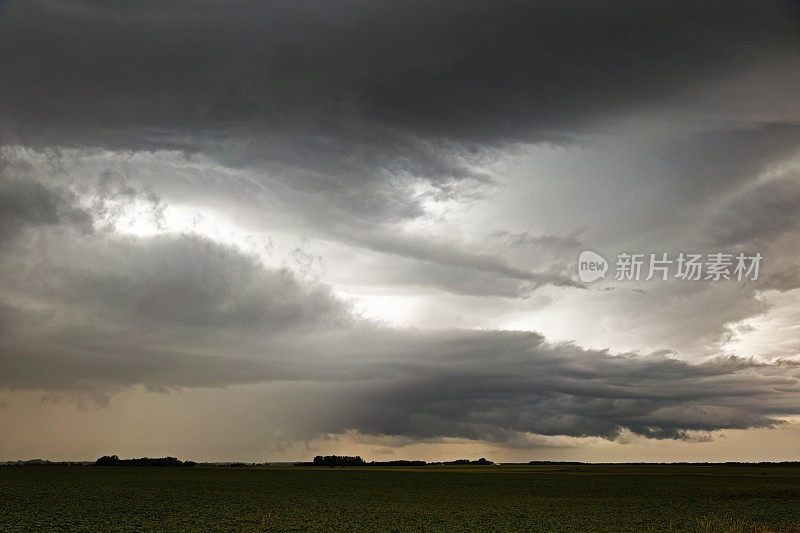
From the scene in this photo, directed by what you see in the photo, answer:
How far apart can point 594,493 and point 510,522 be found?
155 feet

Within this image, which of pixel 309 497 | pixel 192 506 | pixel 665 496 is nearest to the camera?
pixel 192 506

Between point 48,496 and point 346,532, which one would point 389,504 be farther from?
point 48,496

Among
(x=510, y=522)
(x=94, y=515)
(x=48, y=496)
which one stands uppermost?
(x=510, y=522)

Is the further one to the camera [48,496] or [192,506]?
[48,496]

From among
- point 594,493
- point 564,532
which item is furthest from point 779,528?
point 594,493

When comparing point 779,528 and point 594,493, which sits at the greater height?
point 779,528

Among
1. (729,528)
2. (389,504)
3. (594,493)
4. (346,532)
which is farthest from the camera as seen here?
→ (594,493)

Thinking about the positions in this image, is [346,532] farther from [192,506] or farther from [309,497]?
[309,497]

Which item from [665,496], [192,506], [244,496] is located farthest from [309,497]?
[665,496]

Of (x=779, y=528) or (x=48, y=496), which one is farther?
(x=48, y=496)

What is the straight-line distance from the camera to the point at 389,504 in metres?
73.9

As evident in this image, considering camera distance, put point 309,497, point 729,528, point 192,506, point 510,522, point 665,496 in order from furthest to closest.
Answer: point 665,496, point 309,497, point 192,506, point 510,522, point 729,528

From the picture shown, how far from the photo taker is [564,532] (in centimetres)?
4900

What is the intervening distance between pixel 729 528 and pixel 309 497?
50440 millimetres
